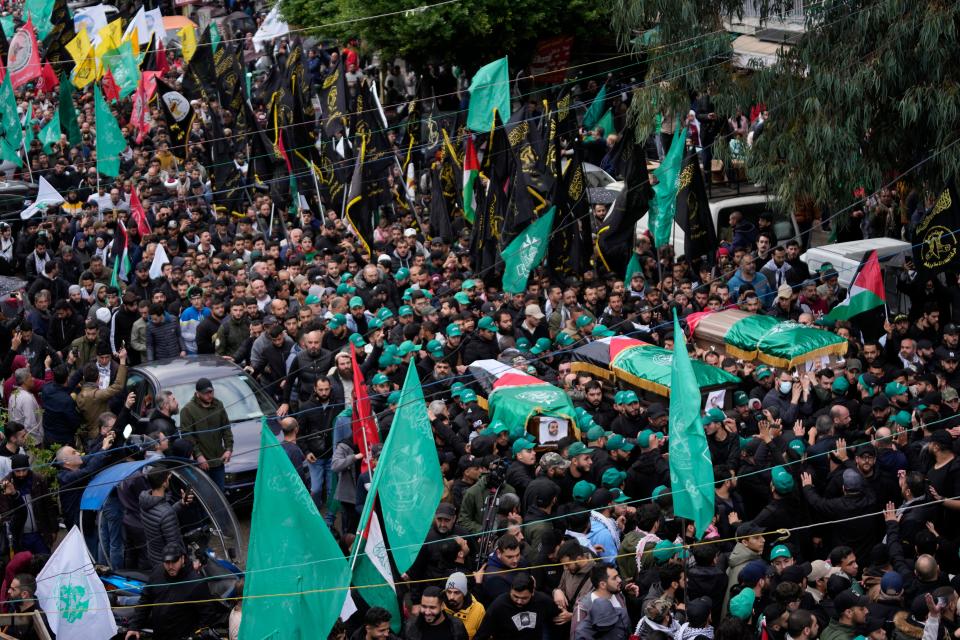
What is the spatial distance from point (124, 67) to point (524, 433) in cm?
1927

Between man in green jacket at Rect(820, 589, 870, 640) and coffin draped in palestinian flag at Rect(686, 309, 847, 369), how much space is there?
16.2ft

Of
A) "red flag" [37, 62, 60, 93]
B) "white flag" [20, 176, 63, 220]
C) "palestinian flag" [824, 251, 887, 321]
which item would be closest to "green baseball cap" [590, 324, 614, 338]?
"palestinian flag" [824, 251, 887, 321]

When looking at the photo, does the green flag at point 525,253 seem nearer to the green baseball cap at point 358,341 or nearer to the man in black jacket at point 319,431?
the green baseball cap at point 358,341

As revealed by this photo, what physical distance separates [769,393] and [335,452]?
3896 mm

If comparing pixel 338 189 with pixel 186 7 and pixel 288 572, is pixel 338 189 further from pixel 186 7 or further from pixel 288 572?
pixel 186 7

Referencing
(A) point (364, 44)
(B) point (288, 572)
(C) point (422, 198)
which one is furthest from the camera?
(A) point (364, 44)

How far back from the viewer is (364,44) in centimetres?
2994

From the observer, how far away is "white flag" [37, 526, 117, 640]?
32.2 ft

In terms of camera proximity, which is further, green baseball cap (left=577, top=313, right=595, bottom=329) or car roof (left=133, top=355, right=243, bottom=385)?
green baseball cap (left=577, top=313, right=595, bottom=329)

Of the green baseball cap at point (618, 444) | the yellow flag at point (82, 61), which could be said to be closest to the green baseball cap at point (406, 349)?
the green baseball cap at point (618, 444)

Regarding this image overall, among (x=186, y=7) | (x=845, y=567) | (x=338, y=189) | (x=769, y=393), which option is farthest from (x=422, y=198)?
(x=186, y=7)

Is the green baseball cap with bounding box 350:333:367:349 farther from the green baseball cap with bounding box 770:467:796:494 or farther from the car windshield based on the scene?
the green baseball cap with bounding box 770:467:796:494

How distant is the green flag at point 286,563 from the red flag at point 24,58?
2055 cm

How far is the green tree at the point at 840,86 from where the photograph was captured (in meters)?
14.8
